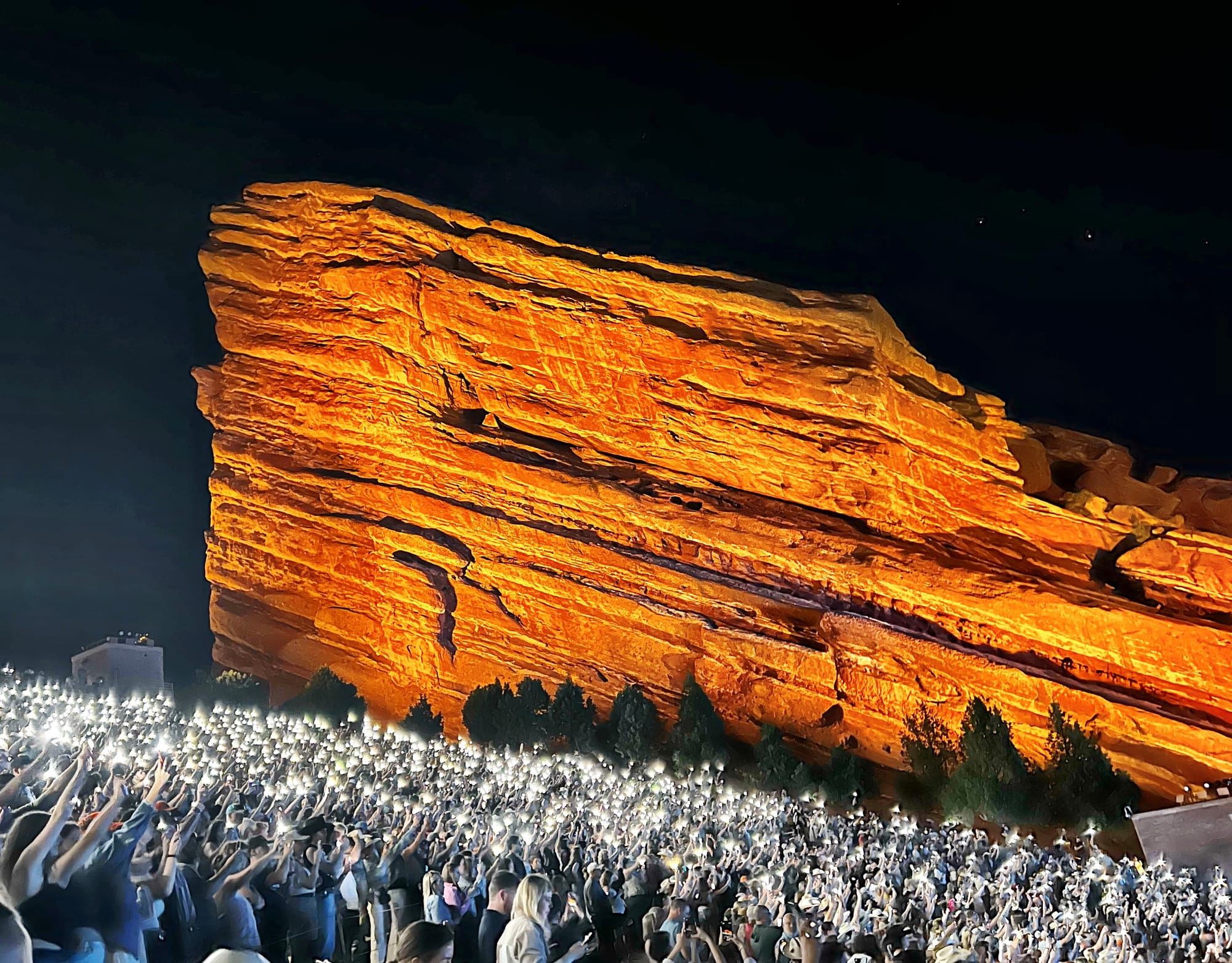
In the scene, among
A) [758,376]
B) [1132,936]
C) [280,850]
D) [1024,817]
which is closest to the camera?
[280,850]

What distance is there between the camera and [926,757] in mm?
29406

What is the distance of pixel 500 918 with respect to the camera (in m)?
6.46

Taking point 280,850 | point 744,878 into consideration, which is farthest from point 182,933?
point 744,878

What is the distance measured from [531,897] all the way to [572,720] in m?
28.2

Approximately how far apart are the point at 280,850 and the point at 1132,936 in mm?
8500

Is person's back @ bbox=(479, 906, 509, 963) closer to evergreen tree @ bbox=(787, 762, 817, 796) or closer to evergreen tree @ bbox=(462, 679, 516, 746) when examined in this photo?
evergreen tree @ bbox=(787, 762, 817, 796)

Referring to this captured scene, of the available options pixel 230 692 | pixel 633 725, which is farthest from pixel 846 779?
pixel 230 692

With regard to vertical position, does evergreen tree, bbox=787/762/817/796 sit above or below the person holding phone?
below

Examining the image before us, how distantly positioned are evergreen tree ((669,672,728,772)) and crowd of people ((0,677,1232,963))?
9732mm

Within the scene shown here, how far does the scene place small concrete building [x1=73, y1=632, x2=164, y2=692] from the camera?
3788 cm

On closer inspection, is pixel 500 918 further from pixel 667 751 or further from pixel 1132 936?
pixel 667 751

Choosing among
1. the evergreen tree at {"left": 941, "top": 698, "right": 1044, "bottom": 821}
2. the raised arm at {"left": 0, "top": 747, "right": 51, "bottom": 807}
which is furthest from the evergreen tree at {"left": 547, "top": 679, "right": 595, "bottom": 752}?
the raised arm at {"left": 0, "top": 747, "right": 51, "bottom": 807}

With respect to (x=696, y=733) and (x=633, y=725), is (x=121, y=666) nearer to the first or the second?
(x=633, y=725)

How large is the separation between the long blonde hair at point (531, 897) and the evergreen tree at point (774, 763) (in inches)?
995
